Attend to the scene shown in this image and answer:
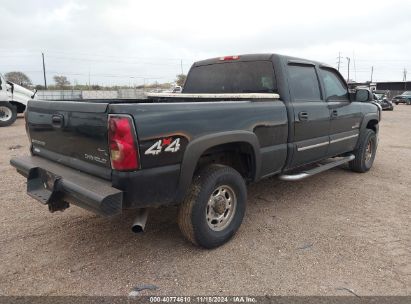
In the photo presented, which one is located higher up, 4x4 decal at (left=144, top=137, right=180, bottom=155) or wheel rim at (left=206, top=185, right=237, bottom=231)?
4x4 decal at (left=144, top=137, right=180, bottom=155)

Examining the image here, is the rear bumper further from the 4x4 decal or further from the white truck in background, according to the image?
the white truck in background

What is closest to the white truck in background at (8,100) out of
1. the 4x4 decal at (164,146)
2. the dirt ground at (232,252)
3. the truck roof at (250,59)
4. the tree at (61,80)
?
the dirt ground at (232,252)

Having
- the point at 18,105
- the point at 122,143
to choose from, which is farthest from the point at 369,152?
the point at 18,105

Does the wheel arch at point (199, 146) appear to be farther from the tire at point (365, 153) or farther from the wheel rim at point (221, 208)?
the tire at point (365, 153)

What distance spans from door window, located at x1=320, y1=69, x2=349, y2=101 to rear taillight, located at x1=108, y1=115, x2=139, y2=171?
3.24 meters

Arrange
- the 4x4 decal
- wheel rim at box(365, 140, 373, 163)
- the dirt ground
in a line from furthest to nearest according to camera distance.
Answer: wheel rim at box(365, 140, 373, 163) < the dirt ground < the 4x4 decal

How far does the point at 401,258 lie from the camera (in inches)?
128

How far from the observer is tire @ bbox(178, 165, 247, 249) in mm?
3143

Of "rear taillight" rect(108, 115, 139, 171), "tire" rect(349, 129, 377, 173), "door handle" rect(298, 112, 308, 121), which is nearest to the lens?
"rear taillight" rect(108, 115, 139, 171)

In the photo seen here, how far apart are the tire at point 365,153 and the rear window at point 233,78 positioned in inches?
102

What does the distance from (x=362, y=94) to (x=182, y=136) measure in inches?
141

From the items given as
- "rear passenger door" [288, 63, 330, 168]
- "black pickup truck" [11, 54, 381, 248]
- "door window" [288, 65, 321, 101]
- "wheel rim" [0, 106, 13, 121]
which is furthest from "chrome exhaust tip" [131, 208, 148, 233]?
"wheel rim" [0, 106, 13, 121]

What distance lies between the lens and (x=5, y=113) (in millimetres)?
13875

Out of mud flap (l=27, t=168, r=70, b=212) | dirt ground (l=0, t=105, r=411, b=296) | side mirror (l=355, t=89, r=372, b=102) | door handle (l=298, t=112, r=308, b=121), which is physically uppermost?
side mirror (l=355, t=89, r=372, b=102)
